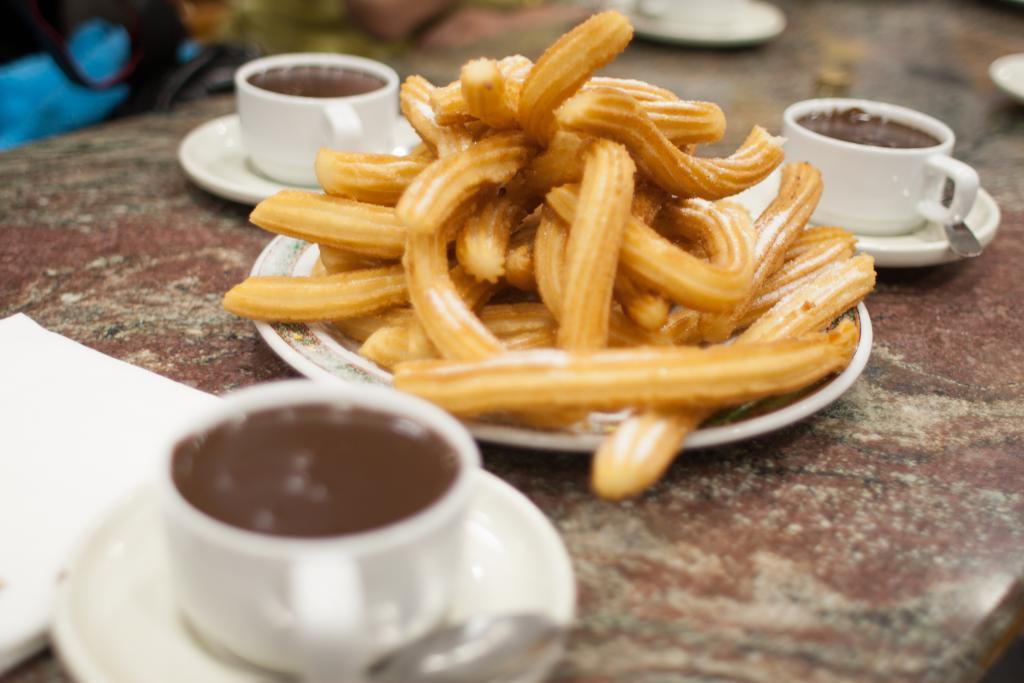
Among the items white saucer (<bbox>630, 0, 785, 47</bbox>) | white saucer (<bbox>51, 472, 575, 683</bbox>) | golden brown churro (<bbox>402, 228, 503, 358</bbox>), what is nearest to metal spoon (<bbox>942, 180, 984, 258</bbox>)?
golden brown churro (<bbox>402, 228, 503, 358</bbox>)

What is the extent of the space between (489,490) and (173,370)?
452 mm

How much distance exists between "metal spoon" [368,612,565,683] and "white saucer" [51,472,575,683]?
0.5 inches

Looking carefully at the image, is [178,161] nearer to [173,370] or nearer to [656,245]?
[173,370]

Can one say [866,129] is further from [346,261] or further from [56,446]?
[56,446]

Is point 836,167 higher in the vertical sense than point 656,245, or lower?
lower

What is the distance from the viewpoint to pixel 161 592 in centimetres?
66

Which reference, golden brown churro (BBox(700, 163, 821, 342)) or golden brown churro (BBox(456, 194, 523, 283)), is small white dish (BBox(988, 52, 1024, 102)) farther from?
golden brown churro (BBox(456, 194, 523, 283))

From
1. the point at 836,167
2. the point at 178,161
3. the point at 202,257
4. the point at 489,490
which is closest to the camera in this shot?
the point at 489,490

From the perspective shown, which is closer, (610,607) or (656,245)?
(610,607)

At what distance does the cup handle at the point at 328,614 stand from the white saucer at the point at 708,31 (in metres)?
2.26

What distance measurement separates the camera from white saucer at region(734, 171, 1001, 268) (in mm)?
1361

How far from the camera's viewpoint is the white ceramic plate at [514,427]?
84 centimetres

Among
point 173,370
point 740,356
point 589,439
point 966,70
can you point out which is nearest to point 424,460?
point 589,439

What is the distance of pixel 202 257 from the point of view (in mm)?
1320
